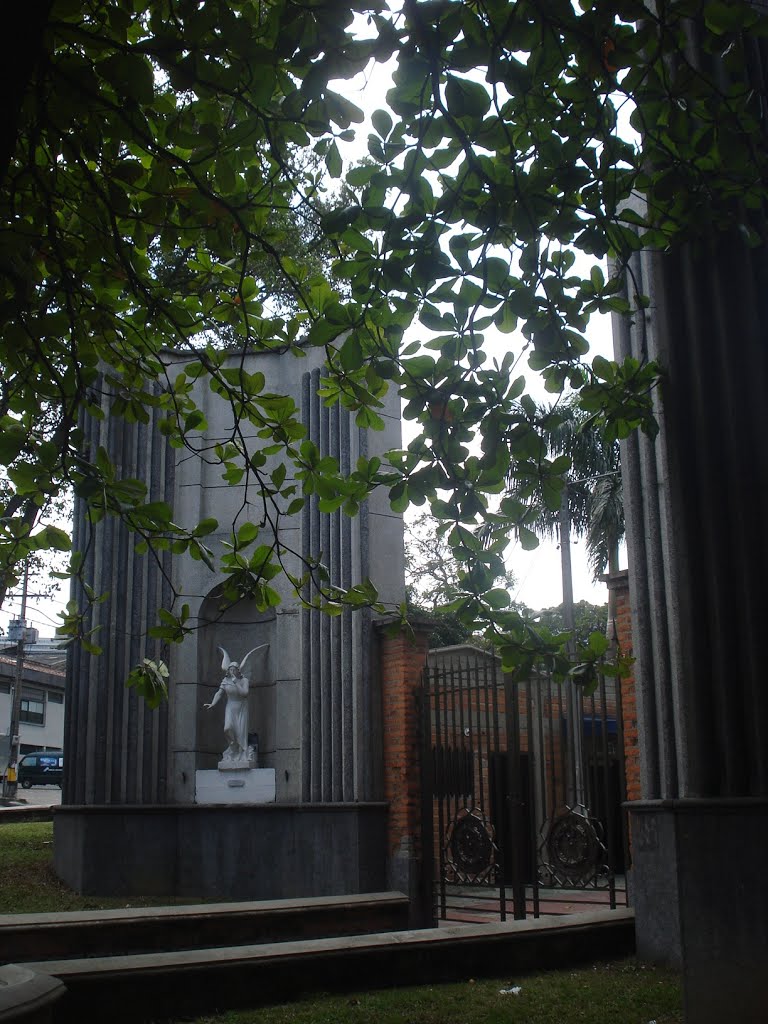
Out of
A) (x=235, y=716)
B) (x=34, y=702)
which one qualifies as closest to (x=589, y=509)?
(x=235, y=716)

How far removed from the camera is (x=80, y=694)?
13422 millimetres

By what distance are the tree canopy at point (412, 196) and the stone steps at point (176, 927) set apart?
441cm

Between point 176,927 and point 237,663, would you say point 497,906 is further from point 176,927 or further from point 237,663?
point 237,663

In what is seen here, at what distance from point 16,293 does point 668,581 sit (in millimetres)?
5127

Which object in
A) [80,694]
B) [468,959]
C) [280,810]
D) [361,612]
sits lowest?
[468,959]

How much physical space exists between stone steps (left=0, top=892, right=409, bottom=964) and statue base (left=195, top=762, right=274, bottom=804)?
9.41ft

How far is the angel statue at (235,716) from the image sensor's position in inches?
518

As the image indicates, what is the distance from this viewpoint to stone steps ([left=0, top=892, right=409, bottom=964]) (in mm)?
8258

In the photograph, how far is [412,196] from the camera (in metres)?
4.38

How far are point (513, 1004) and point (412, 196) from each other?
4994 millimetres

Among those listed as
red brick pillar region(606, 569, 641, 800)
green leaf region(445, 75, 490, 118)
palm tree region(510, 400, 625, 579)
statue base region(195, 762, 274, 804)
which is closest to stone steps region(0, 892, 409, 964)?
statue base region(195, 762, 274, 804)

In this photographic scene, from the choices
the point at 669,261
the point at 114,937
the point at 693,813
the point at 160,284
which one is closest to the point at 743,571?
the point at 693,813

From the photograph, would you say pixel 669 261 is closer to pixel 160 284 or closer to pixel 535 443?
pixel 535 443

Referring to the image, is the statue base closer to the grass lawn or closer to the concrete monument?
the concrete monument
